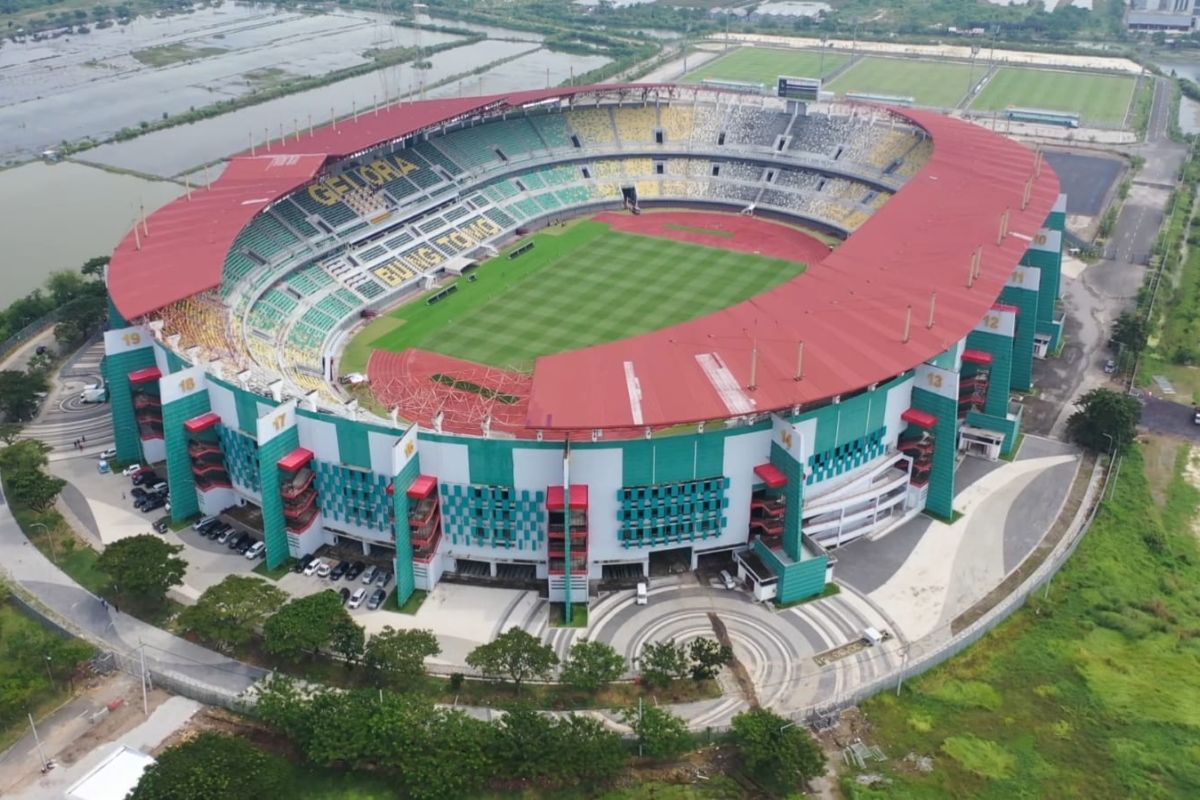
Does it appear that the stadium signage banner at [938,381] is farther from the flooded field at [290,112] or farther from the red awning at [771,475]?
the flooded field at [290,112]

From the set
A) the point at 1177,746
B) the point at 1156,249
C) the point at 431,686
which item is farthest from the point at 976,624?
the point at 1156,249

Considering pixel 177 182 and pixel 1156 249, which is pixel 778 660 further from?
pixel 177 182

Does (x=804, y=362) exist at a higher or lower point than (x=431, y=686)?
higher

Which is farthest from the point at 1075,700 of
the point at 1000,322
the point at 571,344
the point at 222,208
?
the point at 222,208

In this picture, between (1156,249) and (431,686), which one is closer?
(431,686)

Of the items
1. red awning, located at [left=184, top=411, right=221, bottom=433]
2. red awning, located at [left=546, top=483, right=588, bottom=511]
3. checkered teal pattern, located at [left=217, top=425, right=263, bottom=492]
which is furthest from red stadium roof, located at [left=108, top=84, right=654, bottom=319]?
red awning, located at [left=546, top=483, right=588, bottom=511]

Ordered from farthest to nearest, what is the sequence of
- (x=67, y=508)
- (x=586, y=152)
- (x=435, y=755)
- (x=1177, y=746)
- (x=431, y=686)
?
(x=586, y=152)
(x=67, y=508)
(x=431, y=686)
(x=1177, y=746)
(x=435, y=755)

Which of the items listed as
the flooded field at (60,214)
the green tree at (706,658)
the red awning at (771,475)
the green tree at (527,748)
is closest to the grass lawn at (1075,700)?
the green tree at (706,658)

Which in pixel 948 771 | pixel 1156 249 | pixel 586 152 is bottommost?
pixel 948 771

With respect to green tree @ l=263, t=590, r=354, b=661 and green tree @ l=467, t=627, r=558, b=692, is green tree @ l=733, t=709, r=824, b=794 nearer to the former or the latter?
green tree @ l=467, t=627, r=558, b=692
